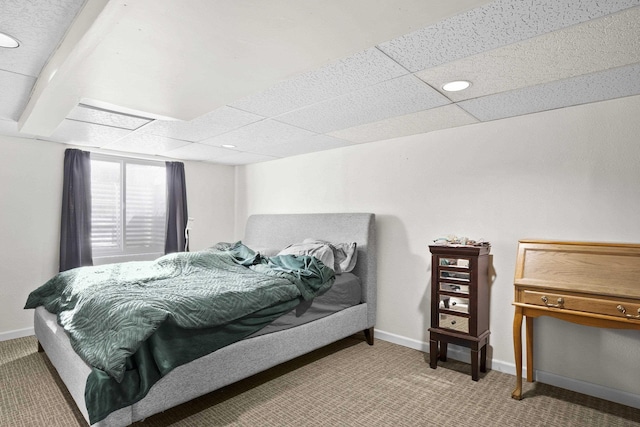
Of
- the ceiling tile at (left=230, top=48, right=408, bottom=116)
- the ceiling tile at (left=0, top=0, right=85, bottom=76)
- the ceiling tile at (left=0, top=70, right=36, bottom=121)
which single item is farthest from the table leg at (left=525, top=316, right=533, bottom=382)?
the ceiling tile at (left=0, top=70, right=36, bottom=121)

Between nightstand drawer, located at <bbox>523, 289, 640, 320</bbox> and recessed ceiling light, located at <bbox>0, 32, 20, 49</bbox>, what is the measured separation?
3.52m

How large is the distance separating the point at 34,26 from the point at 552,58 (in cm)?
270

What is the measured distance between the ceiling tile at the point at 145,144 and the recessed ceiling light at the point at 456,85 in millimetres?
2950

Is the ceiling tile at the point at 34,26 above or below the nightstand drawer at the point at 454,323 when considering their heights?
above

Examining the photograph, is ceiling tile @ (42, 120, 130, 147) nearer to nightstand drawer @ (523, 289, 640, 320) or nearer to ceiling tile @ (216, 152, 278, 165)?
ceiling tile @ (216, 152, 278, 165)

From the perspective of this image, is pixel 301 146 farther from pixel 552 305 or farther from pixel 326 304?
pixel 552 305

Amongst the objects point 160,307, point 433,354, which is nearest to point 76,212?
point 160,307

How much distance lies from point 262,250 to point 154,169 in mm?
2096

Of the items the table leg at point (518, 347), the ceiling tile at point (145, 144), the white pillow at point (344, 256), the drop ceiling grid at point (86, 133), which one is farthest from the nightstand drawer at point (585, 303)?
the drop ceiling grid at point (86, 133)

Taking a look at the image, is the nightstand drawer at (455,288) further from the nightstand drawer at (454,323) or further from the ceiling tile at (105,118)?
the ceiling tile at (105,118)

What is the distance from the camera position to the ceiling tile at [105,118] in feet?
9.58

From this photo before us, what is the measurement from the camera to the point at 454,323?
3.03 meters

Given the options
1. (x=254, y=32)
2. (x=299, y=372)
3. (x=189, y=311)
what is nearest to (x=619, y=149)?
(x=254, y=32)

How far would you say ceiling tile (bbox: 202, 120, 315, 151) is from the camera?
3352 millimetres
